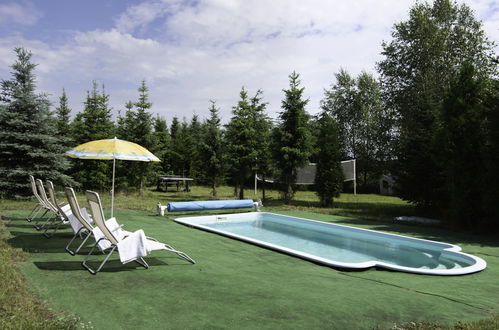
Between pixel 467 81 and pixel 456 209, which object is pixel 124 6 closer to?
pixel 467 81

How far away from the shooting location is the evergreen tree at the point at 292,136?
1725 centimetres

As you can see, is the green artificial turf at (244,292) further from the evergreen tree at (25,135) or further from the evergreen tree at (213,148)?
the evergreen tree at (213,148)

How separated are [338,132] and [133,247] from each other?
16604 mm

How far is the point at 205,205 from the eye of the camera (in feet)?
43.3

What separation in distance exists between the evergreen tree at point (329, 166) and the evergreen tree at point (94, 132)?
1168 cm

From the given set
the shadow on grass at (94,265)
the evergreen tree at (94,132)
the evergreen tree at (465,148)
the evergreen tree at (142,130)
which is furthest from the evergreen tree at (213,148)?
the shadow on grass at (94,265)

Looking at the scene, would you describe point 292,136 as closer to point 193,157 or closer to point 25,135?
point 25,135

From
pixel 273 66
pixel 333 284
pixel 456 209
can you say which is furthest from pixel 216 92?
pixel 333 284

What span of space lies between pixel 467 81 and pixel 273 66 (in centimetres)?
809

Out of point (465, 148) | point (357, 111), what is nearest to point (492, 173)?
point (465, 148)

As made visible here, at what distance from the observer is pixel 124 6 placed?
37.5 feet

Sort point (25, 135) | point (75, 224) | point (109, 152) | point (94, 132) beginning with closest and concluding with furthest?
point (75, 224) < point (109, 152) < point (25, 135) < point (94, 132)

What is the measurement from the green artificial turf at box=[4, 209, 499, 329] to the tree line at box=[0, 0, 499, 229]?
526 centimetres

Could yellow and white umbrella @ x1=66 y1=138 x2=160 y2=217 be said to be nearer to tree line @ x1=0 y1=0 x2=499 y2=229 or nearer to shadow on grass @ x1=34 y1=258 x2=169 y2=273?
shadow on grass @ x1=34 y1=258 x2=169 y2=273
